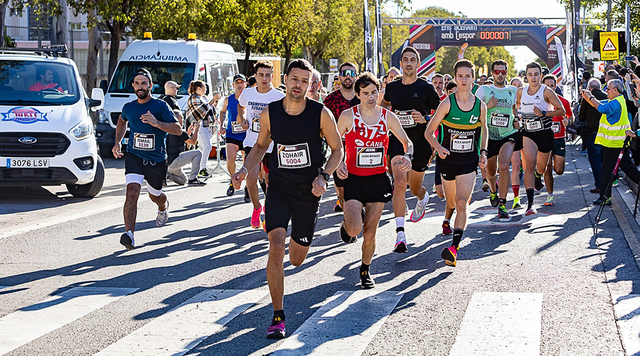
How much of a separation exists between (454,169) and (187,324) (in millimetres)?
3589

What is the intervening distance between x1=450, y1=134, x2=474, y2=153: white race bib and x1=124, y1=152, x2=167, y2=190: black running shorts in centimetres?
306

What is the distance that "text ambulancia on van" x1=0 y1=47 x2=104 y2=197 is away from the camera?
12.8 metres

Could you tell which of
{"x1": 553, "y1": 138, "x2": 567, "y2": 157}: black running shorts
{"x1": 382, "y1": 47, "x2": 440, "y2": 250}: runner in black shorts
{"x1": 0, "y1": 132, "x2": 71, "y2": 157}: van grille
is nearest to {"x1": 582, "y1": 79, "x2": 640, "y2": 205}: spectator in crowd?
{"x1": 553, "y1": 138, "x2": 567, "y2": 157}: black running shorts

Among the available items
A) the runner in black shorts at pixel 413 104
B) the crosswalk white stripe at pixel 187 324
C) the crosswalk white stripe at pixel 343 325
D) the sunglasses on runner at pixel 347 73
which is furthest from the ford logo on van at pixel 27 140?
the crosswalk white stripe at pixel 343 325

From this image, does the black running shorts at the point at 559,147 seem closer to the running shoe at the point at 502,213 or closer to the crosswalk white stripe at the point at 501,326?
the running shoe at the point at 502,213

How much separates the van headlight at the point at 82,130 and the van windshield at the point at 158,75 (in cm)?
717

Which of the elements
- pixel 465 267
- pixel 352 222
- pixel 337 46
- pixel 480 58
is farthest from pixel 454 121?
pixel 480 58

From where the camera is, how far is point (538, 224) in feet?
35.7

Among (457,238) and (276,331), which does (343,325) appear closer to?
(276,331)

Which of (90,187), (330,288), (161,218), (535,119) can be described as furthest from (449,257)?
(90,187)

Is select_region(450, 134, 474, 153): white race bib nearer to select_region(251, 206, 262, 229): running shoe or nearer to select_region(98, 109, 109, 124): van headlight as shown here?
select_region(251, 206, 262, 229): running shoe

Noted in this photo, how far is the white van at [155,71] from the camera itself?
2067 cm

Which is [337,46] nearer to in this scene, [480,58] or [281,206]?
[281,206]

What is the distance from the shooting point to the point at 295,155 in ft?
20.0
